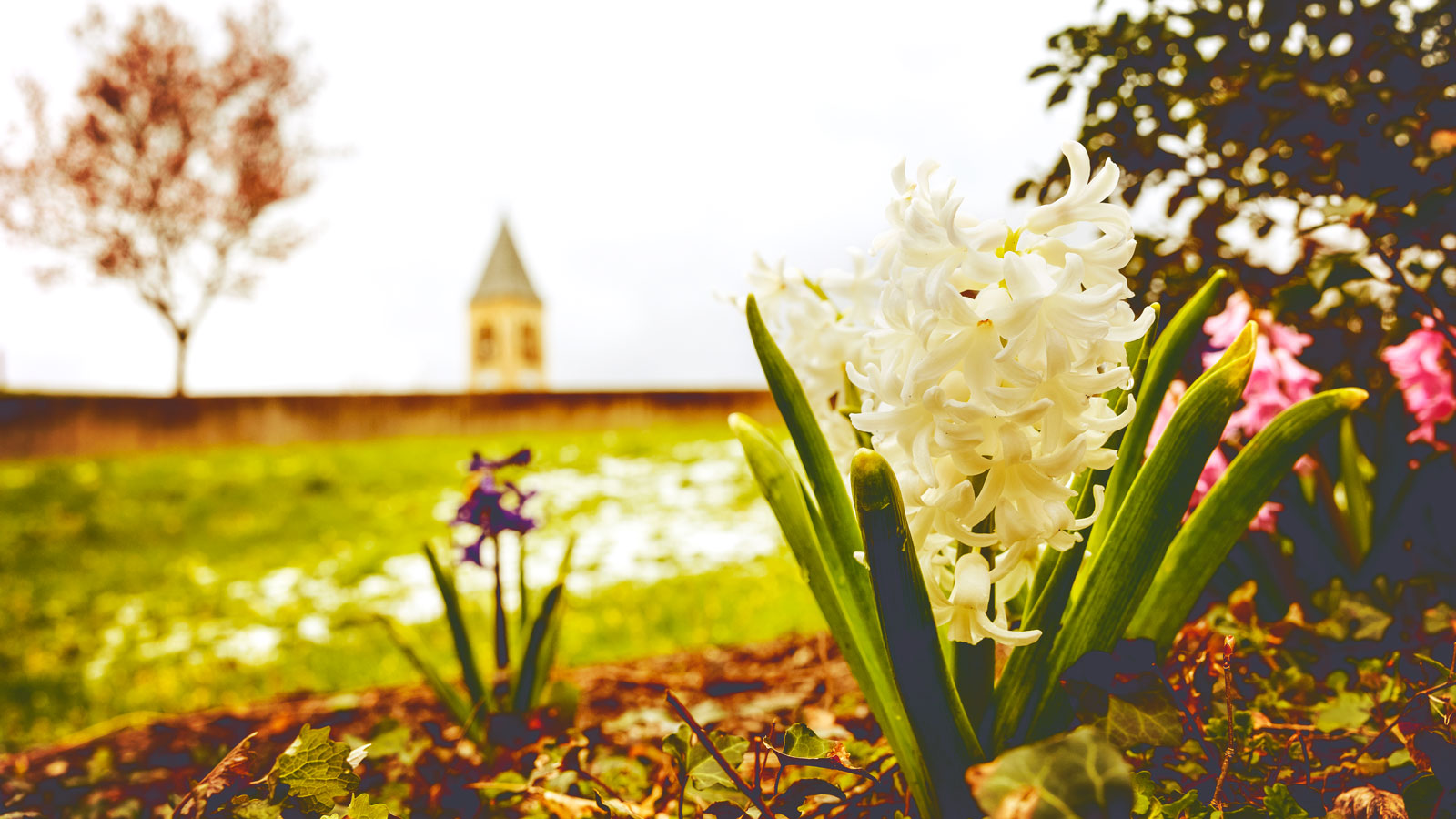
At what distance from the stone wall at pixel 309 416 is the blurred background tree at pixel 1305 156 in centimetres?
795

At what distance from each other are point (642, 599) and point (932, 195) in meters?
3.45

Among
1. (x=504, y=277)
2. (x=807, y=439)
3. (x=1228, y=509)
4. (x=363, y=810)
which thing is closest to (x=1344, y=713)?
(x=1228, y=509)

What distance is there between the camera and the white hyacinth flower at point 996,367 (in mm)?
693

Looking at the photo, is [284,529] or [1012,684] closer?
[1012,684]

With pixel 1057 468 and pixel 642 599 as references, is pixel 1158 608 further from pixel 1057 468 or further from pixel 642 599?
pixel 642 599

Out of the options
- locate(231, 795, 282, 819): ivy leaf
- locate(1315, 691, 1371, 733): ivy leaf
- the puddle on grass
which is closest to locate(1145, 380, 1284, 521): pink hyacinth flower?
locate(1315, 691, 1371, 733): ivy leaf

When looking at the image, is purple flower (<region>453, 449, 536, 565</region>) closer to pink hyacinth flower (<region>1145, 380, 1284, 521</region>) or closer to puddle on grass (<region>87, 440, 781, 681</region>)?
puddle on grass (<region>87, 440, 781, 681</region>)

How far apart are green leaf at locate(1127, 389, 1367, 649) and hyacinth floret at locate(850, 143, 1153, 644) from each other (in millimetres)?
208

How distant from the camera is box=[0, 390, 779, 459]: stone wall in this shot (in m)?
10.3

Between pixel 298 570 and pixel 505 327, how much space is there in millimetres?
47699

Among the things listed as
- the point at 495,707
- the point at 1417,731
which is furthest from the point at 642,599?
the point at 1417,731

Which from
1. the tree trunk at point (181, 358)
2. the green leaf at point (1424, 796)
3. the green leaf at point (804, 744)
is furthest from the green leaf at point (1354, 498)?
the tree trunk at point (181, 358)

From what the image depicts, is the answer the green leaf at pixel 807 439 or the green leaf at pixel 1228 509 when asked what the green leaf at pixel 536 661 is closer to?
the green leaf at pixel 807 439

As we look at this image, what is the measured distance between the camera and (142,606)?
457 cm
